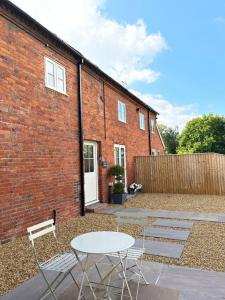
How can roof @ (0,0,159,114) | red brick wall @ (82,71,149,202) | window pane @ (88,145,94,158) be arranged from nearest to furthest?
roof @ (0,0,159,114) < red brick wall @ (82,71,149,202) < window pane @ (88,145,94,158)

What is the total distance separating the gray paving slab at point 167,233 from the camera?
5.71 m

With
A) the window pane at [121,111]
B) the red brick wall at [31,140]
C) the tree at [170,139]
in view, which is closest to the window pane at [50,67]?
the red brick wall at [31,140]

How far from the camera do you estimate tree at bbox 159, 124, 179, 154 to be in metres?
39.1

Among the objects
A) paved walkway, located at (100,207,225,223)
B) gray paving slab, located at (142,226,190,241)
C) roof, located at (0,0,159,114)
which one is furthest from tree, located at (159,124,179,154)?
gray paving slab, located at (142,226,190,241)

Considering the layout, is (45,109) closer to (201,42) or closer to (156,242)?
(156,242)

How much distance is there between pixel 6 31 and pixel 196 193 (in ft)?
34.5

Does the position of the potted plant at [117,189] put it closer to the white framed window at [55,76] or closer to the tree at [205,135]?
the white framed window at [55,76]

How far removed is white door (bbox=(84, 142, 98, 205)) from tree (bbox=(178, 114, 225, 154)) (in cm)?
2347

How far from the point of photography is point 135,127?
48.8 feet

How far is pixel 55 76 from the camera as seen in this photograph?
7.58 m

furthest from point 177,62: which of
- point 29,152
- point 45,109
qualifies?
point 29,152

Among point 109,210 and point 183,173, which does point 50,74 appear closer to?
point 109,210

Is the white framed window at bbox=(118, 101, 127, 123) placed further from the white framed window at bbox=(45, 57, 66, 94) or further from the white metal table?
the white metal table

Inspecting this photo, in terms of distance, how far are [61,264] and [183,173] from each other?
1070 centimetres
